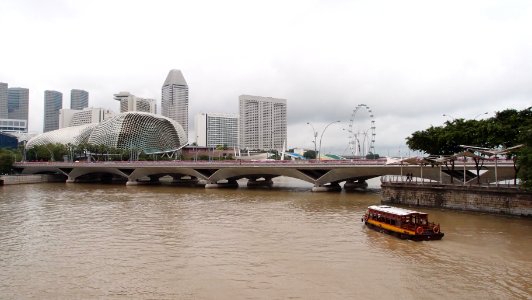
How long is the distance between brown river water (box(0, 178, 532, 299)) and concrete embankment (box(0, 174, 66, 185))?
170 ft

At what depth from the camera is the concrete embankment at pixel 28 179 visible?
79.4 m

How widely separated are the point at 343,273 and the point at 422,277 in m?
3.33

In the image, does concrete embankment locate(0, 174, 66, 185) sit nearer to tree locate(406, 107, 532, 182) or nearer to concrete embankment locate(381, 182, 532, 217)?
concrete embankment locate(381, 182, 532, 217)

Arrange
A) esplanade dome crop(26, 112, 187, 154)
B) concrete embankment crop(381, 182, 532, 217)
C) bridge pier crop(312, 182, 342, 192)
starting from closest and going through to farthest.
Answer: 1. concrete embankment crop(381, 182, 532, 217)
2. bridge pier crop(312, 182, 342, 192)
3. esplanade dome crop(26, 112, 187, 154)

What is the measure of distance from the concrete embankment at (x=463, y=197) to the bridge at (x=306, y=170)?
278 cm

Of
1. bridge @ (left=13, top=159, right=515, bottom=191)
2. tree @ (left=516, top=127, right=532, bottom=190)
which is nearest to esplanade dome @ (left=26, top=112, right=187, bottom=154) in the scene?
bridge @ (left=13, top=159, right=515, bottom=191)

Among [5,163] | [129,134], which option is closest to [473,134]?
[5,163]

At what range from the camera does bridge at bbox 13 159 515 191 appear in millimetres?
47969

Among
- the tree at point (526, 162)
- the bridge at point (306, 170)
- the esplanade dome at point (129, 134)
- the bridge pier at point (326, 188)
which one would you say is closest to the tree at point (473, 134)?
the bridge at point (306, 170)

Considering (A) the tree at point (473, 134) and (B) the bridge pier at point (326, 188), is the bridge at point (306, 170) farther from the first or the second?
(A) the tree at point (473, 134)

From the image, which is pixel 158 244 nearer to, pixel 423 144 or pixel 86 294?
pixel 86 294

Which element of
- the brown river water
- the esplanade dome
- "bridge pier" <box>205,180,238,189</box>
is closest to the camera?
the brown river water

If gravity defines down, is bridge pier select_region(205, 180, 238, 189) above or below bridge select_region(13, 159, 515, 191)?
below

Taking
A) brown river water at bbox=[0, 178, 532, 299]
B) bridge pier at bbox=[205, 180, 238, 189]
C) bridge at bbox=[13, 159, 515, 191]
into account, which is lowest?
brown river water at bbox=[0, 178, 532, 299]
